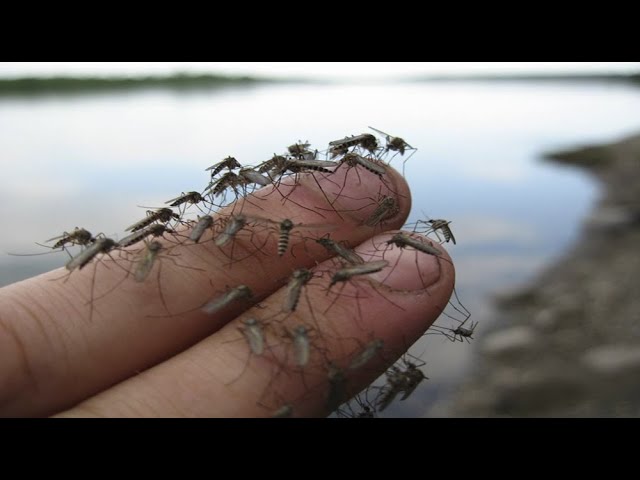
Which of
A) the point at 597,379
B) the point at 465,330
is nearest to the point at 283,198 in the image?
the point at 465,330

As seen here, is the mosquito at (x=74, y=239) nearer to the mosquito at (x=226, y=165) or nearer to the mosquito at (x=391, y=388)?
the mosquito at (x=226, y=165)

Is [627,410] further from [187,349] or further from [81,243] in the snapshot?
[81,243]

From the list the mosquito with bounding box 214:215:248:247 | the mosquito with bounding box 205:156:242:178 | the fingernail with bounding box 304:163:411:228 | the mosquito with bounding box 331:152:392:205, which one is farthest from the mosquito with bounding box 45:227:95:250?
the mosquito with bounding box 331:152:392:205

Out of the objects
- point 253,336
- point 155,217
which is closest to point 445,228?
point 253,336

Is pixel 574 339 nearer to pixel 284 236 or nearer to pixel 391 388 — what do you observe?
pixel 391 388

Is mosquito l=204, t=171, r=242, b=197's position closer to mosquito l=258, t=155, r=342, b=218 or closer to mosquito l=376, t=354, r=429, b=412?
mosquito l=258, t=155, r=342, b=218

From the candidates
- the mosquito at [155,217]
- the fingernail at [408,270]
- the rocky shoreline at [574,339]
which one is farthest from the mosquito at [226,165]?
the rocky shoreline at [574,339]
